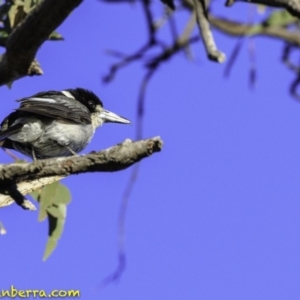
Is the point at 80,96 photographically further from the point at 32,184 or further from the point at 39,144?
the point at 32,184

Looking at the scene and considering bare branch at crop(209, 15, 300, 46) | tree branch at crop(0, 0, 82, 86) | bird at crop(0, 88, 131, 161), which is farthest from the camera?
bare branch at crop(209, 15, 300, 46)

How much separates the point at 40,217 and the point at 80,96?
172 centimetres

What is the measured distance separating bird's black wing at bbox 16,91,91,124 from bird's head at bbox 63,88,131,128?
0.16m

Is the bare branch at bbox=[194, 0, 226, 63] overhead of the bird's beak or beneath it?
overhead

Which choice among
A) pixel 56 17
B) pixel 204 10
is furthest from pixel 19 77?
pixel 204 10

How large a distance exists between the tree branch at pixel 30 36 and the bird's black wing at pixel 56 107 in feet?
4.35

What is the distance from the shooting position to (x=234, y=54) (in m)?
3.96

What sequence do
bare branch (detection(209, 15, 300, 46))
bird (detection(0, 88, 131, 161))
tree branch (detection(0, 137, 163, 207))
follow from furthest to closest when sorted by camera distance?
bare branch (detection(209, 15, 300, 46)), bird (detection(0, 88, 131, 161)), tree branch (detection(0, 137, 163, 207))

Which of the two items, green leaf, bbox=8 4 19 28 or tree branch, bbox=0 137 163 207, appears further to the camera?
green leaf, bbox=8 4 19 28

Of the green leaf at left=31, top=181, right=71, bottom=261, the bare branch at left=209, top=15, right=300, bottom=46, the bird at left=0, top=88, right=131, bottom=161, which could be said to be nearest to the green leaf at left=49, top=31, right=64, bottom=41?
the bird at left=0, top=88, right=131, bottom=161

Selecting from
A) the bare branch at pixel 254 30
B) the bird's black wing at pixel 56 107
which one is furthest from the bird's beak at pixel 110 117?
the bare branch at pixel 254 30

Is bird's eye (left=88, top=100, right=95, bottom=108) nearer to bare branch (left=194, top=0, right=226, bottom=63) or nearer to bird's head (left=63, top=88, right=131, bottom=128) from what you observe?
bird's head (left=63, top=88, right=131, bottom=128)

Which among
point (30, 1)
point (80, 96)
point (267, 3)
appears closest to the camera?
point (267, 3)

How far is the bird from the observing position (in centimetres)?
450
